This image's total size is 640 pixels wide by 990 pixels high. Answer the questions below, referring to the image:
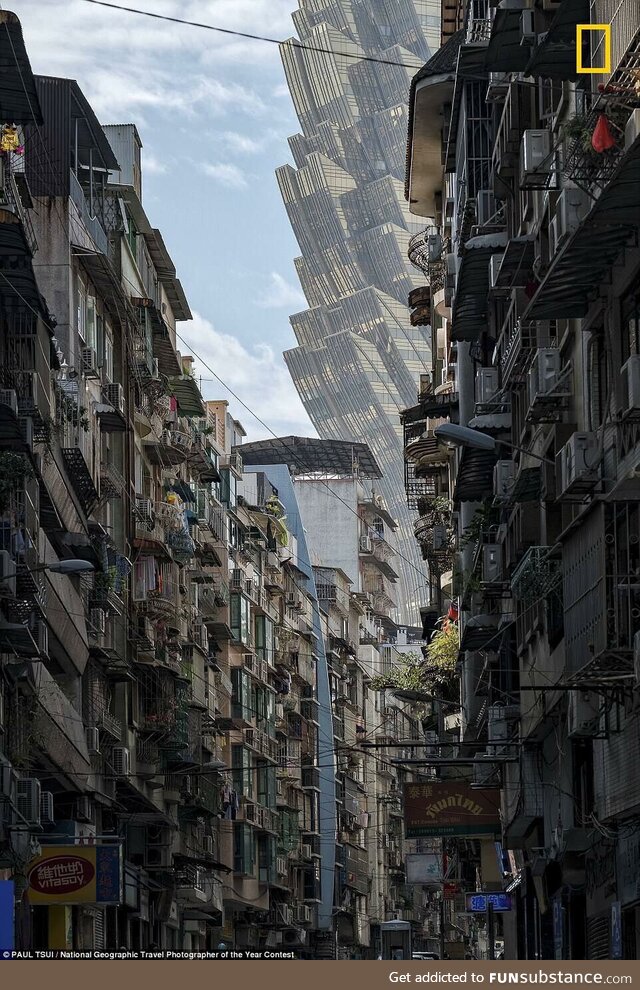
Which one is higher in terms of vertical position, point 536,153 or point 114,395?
point 114,395

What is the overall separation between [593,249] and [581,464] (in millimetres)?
2860

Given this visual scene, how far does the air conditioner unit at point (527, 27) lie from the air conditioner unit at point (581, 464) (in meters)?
7.55

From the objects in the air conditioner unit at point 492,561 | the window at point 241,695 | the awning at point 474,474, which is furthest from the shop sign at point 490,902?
the window at point 241,695

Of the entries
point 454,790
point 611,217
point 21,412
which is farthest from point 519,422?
point 611,217

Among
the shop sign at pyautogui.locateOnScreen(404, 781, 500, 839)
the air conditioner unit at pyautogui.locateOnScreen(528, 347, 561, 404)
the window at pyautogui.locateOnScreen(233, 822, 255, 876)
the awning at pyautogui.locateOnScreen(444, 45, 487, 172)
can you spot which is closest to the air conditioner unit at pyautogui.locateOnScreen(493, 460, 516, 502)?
the shop sign at pyautogui.locateOnScreen(404, 781, 500, 839)

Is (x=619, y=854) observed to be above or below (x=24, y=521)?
below

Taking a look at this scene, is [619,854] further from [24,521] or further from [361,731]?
[361,731]

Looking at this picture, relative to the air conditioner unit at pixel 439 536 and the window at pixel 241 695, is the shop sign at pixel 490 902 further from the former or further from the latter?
the window at pixel 241 695

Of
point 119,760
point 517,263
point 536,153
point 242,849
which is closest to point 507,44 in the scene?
point 517,263

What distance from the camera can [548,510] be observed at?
31406mm

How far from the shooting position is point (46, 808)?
42469 millimetres

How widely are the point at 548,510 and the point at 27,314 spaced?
13.1 metres

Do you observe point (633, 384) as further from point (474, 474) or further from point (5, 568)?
point (474, 474)

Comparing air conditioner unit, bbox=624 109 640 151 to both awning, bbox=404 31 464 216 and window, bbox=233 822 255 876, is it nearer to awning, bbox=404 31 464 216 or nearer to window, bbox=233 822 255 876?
awning, bbox=404 31 464 216
